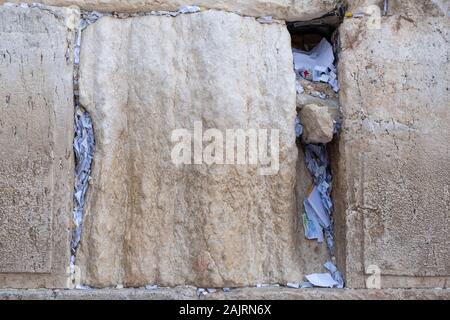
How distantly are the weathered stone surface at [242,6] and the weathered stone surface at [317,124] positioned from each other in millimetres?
522

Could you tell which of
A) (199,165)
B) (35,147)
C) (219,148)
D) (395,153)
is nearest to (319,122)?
(395,153)

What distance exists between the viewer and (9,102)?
3814 millimetres

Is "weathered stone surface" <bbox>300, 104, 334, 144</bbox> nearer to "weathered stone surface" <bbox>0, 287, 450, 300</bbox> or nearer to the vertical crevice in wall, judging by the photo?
the vertical crevice in wall

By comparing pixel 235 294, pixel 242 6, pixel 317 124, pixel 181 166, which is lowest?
pixel 235 294

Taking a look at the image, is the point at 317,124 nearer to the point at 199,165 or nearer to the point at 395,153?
the point at 395,153

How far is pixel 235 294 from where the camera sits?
12.1ft

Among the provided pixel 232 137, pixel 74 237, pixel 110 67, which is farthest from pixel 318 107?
pixel 74 237

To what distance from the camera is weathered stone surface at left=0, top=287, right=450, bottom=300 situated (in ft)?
11.7

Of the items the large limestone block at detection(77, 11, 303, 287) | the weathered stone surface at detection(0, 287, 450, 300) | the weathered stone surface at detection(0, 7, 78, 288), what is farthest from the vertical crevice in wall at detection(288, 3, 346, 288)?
the weathered stone surface at detection(0, 7, 78, 288)

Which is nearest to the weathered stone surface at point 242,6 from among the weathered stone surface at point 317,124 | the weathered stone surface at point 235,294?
the weathered stone surface at point 317,124

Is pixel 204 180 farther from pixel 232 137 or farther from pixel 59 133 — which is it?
pixel 59 133

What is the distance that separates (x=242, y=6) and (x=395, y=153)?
1099 mm
